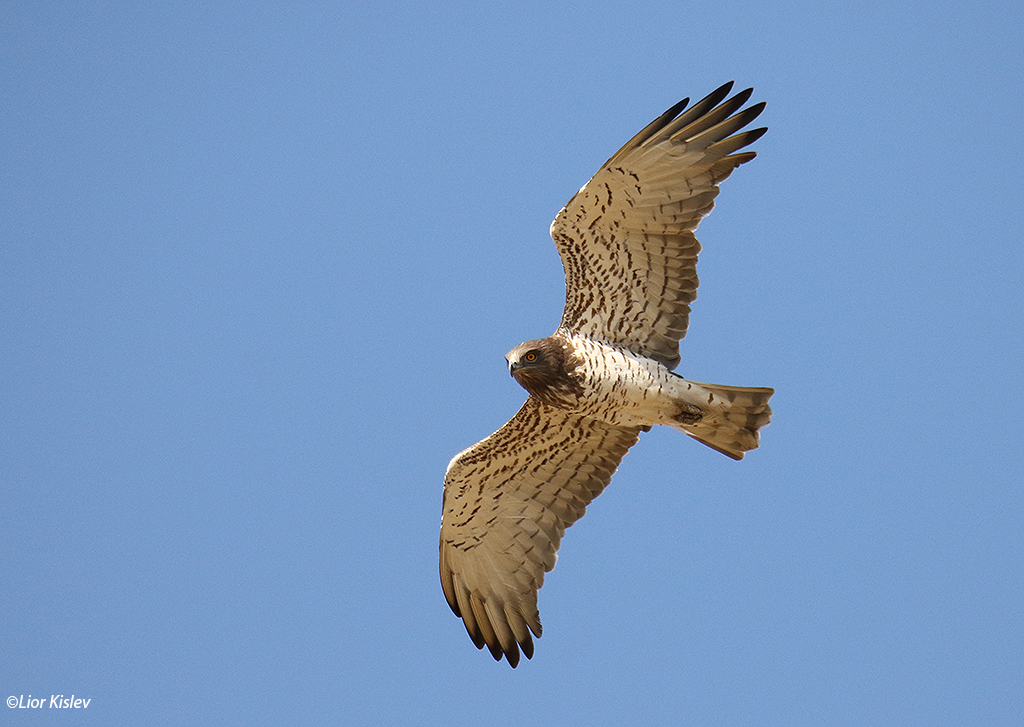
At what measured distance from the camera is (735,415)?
902cm

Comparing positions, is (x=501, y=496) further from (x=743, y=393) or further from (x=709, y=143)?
(x=709, y=143)

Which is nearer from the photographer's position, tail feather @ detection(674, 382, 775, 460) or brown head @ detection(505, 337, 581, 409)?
brown head @ detection(505, 337, 581, 409)

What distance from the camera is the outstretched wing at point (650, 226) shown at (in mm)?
8617

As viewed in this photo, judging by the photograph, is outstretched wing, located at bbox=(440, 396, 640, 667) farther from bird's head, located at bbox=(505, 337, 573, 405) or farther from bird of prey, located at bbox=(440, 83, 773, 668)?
bird's head, located at bbox=(505, 337, 573, 405)

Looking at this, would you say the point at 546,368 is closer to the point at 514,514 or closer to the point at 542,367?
the point at 542,367

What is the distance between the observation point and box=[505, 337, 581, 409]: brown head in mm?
8750

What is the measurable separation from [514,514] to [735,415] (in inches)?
84.1

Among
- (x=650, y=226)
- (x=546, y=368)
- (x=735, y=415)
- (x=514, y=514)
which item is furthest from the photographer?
(x=514, y=514)

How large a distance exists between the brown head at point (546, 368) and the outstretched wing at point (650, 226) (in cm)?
65

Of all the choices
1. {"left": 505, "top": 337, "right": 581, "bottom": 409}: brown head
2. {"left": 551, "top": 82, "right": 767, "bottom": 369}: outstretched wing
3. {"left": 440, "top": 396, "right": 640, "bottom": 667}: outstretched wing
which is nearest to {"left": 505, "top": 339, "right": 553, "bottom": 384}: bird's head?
{"left": 505, "top": 337, "right": 581, "bottom": 409}: brown head

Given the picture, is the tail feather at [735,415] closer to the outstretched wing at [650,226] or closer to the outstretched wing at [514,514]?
the outstretched wing at [650,226]

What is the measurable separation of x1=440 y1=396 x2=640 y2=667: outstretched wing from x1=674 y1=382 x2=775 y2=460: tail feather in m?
0.81

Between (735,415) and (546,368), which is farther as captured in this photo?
(735,415)

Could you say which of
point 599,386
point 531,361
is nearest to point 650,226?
point 599,386
